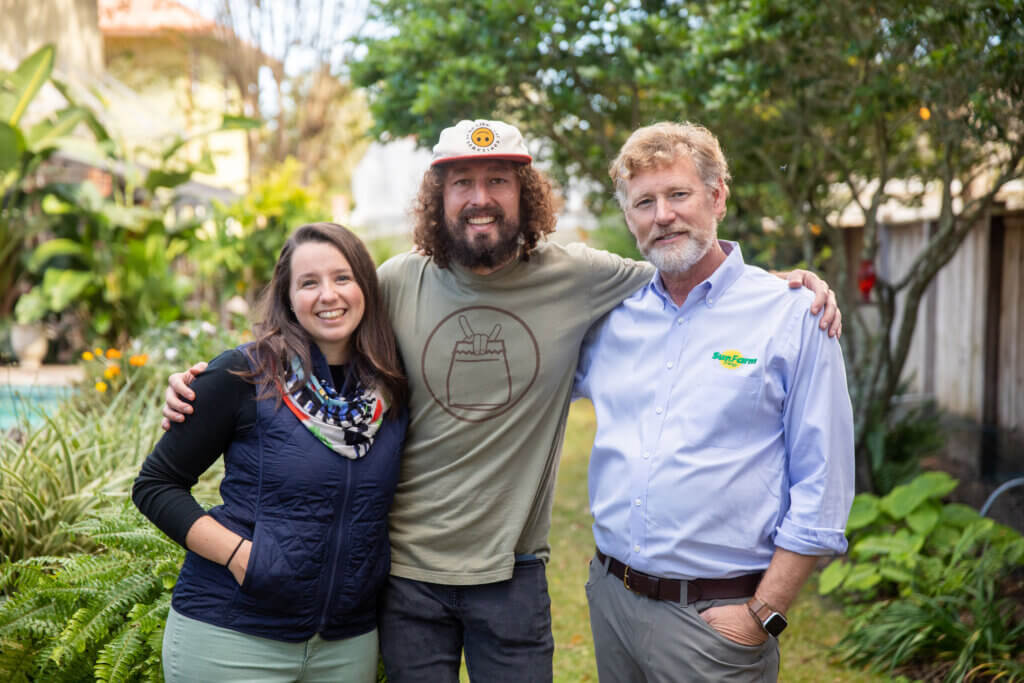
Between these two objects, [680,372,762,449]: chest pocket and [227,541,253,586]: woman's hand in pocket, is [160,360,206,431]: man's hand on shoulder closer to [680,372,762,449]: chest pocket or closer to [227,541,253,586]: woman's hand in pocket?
[227,541,253,586]: woman's hand in pocket

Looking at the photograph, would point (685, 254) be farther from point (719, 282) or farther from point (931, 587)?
point (931, 587)

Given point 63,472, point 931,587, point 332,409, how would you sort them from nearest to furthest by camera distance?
point 332,409 → point 63,472 → point 931,587

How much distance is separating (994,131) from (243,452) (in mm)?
6081

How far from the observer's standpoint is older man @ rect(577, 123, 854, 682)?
2.49 m

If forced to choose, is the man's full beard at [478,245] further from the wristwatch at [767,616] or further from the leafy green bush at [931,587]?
the leafy green bush at [931,587]

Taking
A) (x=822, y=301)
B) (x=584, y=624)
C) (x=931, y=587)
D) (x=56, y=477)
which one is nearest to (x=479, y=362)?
(x=822, y=301)

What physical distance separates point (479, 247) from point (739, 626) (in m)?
1.46

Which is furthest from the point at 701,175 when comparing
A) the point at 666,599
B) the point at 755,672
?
the point at 755,672

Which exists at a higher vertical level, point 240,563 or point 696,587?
point 240,563

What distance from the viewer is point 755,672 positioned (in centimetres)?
253

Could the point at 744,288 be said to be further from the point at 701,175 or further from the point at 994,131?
the point at 994,131

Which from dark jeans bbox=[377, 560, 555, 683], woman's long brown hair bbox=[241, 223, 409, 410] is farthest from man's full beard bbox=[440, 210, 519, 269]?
dark jeans bbox=[377, 560, 555, 683]

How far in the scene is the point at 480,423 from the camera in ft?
9.60

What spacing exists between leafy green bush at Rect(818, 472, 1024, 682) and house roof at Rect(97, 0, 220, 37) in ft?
60.0
